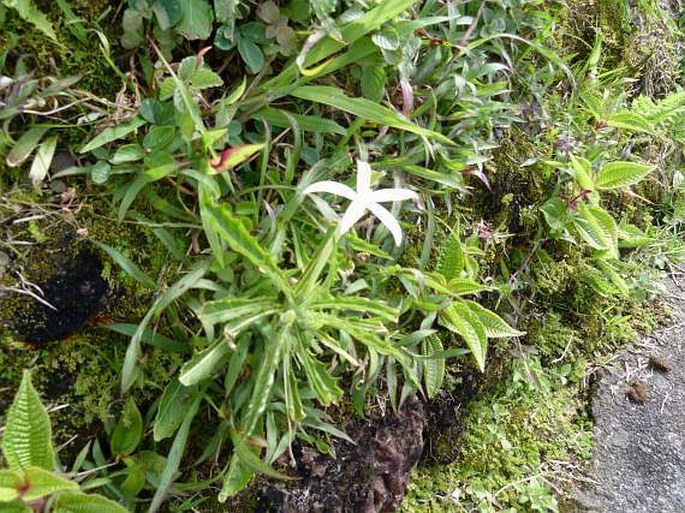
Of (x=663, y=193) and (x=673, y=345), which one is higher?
(x=663, y=193)

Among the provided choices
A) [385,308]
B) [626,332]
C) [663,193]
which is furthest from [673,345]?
[385,308]

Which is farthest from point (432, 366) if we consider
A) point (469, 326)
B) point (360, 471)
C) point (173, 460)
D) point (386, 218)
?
point (173, 460)

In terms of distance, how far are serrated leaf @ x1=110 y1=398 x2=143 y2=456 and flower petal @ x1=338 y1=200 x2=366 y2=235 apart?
597 mm

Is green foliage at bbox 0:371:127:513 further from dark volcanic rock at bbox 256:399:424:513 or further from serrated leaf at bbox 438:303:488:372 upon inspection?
serrated leaf at bbox 438:303:488:372

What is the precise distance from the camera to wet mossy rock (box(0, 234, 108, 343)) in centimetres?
135

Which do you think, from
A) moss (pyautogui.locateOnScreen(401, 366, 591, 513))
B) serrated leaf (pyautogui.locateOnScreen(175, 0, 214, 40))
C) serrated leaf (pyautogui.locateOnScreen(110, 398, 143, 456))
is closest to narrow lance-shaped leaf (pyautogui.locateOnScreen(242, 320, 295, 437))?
serrated leaf (pyautogui.locateOnScreen(110, 398, 143, 456))

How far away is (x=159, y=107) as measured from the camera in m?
1.46

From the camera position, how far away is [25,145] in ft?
4.42

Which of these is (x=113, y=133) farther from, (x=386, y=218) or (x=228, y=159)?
(x=386, y=218)

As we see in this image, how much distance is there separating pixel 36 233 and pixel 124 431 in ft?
1.53

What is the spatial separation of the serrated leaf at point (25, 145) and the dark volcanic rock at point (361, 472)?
0.93 meters

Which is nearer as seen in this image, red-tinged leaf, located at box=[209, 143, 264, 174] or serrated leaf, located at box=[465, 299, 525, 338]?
red-tinged leaf, located at box=[209, 143, 264, 174]

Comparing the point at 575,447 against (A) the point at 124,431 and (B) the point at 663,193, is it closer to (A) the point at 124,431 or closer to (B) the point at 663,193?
(B) the point at 663,193

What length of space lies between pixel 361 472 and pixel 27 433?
2.97 ft
